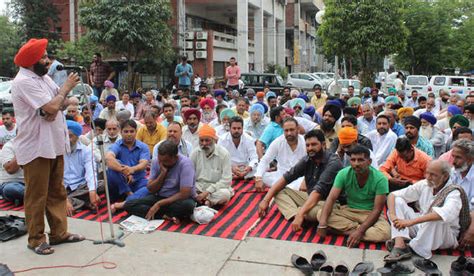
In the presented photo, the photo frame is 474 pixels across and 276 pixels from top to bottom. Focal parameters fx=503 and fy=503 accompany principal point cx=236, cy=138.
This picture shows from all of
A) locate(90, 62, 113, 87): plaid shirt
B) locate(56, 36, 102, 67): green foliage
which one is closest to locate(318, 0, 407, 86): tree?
locate(90, 62, 113, 87): plaid shirt

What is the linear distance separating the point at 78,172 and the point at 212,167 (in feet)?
5.71

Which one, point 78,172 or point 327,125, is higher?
point 327,125

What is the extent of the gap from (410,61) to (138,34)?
19.0m

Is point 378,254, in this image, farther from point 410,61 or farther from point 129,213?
point 410,61

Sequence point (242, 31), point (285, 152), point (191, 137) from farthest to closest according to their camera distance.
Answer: point (242, 31)
point (191, 137)
point (285, 152)

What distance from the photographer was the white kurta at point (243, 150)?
7961 millimetres

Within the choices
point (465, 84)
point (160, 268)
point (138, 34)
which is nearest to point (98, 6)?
point (138, 34)

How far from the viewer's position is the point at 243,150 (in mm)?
8055

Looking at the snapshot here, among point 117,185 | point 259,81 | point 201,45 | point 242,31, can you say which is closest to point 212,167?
point 117,185

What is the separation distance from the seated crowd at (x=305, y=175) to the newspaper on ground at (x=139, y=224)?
0.38 feet

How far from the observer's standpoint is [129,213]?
595cm

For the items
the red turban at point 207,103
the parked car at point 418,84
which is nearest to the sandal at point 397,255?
the red turban at point 207,103

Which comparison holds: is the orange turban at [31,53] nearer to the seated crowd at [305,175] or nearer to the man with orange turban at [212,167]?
the seated crowd at [305,175]

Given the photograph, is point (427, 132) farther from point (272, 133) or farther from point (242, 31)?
point (242, 31)
